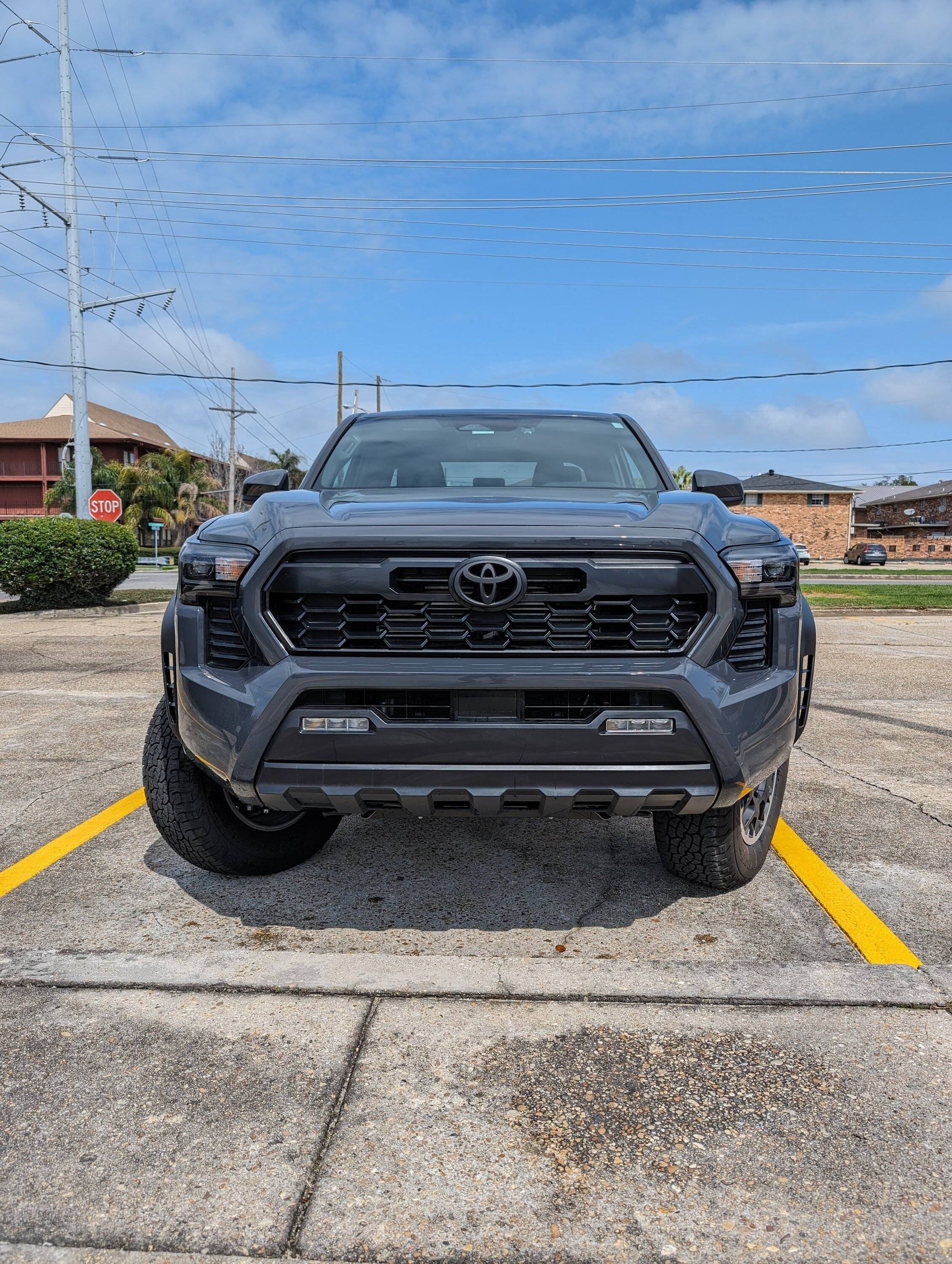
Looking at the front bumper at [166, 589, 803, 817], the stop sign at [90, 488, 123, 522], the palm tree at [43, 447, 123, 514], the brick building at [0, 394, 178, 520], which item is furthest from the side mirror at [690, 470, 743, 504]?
the brick building at [0, 394, 178, 520]

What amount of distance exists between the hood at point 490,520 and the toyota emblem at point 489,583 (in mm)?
84

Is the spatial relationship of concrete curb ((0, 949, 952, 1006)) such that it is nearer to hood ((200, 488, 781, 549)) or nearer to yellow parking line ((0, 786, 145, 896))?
yellow parking line ((0, 786, 145, 896))

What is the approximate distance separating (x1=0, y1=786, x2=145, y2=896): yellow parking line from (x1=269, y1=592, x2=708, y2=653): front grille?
176 centimetres

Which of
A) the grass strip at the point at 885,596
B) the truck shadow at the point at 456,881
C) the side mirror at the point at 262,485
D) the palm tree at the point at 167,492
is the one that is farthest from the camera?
the palm tree at the point at 167,492

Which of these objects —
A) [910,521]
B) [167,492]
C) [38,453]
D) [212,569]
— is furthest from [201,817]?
[910,521]

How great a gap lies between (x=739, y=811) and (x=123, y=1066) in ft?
6.55

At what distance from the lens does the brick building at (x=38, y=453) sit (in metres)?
69.1

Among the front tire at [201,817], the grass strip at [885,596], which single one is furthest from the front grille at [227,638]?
the grass strip at [885,596]

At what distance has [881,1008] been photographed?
105 inches

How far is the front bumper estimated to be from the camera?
2.67m

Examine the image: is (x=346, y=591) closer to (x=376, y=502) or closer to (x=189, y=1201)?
(x=376, y=502)

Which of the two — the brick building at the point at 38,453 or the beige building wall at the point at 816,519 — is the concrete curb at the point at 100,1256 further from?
the beige building wall at the point at 816,519

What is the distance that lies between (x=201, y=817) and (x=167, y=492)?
55.5m

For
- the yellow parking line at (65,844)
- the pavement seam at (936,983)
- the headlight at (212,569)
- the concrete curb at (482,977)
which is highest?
the headlight at (212,569)
